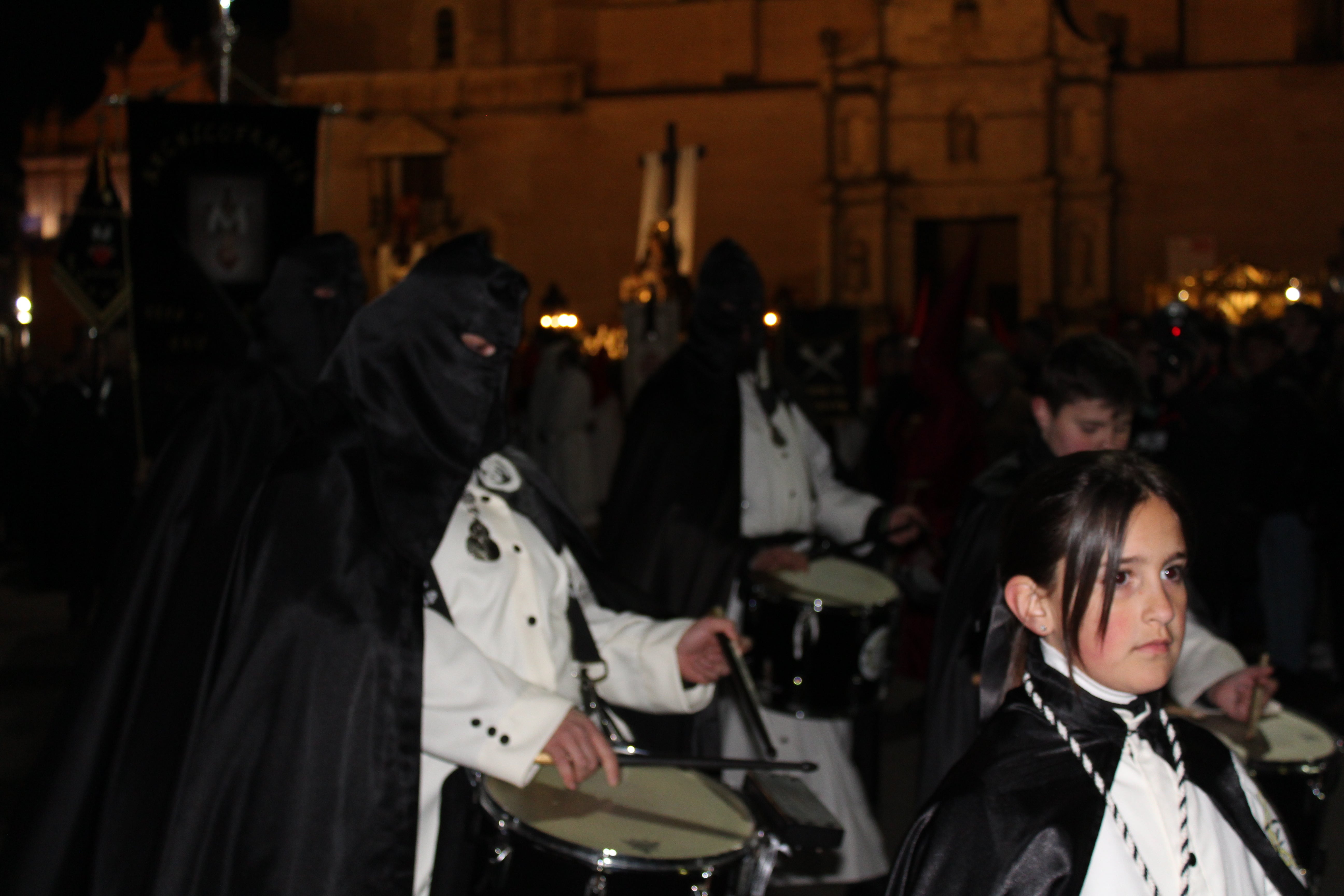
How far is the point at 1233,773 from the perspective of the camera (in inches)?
79.9

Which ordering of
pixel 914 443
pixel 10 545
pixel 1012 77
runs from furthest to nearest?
1. pixel 1012 77
2. pixel 10 545
3. pixel 914 443

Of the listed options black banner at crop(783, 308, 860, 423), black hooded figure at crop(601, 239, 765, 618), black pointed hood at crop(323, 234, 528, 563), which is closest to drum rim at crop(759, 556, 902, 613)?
black hooded figure at crop(601, 239, 765, 618)

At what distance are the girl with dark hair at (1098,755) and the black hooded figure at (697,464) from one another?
9.62 feet

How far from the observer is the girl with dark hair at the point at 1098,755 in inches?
73.0

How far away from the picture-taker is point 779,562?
4.69m

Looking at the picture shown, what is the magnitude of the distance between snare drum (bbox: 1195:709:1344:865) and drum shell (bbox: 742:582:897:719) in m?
1.21

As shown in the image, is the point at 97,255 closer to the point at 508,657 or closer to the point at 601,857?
the point at 508,657

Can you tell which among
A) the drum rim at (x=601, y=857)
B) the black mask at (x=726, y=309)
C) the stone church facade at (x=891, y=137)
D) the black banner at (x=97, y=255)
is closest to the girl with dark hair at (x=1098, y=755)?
the drum rim at (x=601, y=857)

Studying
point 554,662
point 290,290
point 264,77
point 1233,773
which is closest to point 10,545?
point 290,290

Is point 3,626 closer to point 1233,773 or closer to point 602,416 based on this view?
point 602,416

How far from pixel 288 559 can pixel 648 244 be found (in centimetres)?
1439

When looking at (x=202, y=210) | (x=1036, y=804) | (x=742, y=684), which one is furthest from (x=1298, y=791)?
(x=202, y=210)

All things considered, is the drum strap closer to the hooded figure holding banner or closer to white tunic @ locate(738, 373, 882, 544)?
the hooded figure holding banner

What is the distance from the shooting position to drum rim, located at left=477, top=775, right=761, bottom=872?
2516 mm
